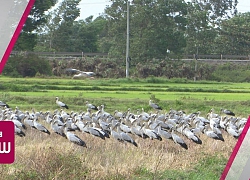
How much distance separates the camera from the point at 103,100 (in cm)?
1470

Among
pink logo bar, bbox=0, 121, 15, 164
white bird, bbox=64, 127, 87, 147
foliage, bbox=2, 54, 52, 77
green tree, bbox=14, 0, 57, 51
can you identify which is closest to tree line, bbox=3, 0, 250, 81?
foliage, bbox=2, 54, 52, 77

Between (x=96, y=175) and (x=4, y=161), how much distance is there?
1.76 m

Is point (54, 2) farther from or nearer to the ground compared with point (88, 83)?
farther from the ground

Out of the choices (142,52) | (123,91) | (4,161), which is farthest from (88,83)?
(4,161)

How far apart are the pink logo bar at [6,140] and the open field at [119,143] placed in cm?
110

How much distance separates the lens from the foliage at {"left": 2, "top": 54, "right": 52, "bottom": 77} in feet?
43.7

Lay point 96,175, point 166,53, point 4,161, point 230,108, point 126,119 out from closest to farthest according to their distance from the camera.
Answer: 1. point 4,161
2. point 96,175
3. point 126,119
4. point 230,108
5. point 166,53

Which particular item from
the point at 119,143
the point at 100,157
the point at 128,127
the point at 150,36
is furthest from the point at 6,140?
the point at 150,36

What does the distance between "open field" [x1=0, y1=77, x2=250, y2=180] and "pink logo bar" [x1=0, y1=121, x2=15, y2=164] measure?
3.62ft

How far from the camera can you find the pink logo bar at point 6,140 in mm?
4074

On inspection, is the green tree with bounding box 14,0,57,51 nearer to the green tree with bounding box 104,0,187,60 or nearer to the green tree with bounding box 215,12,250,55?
the green tree with bounding box 104,0,187,60

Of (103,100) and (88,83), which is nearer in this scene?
(103,100)

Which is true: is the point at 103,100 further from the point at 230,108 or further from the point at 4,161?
the point at 4,161

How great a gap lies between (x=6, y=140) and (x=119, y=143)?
4.67 meters
